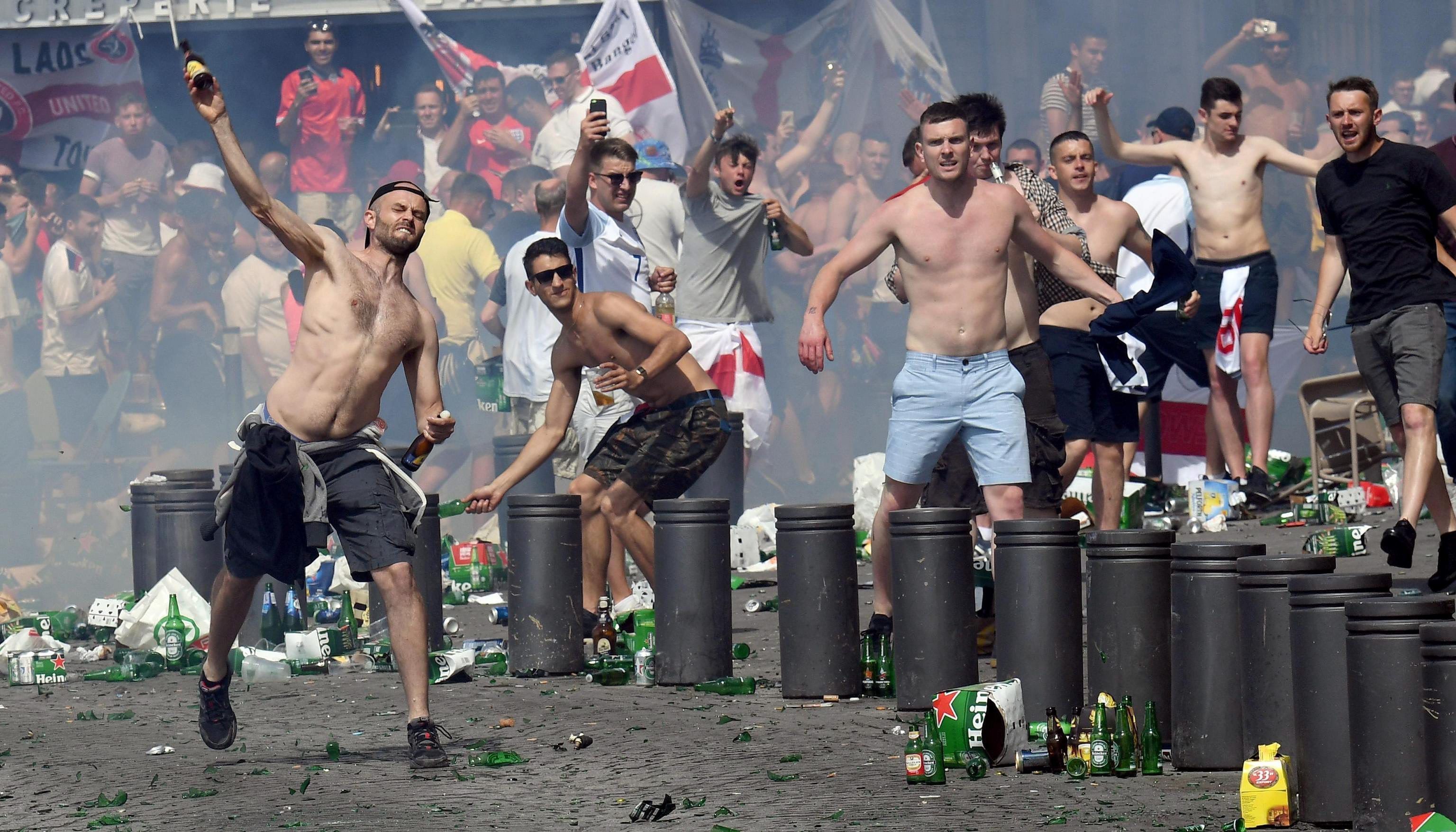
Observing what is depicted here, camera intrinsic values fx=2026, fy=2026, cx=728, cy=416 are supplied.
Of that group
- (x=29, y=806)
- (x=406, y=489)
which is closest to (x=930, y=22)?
(x=406, y=489)

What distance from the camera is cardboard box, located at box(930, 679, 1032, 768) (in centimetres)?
596

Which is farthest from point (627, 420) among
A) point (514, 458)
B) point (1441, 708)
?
point (1441, 708)

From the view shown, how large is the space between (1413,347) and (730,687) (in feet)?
10.0

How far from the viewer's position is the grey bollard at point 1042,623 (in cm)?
650

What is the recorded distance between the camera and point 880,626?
7.97 meters

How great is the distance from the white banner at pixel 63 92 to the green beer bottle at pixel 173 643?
7.70 m

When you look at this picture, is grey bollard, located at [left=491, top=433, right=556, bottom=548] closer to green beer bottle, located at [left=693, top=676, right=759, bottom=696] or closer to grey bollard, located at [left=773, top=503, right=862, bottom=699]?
green beer bottle, located at [left=693, top=676, right=759, bottom=696]

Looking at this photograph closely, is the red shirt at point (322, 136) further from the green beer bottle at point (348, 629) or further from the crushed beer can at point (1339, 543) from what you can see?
the crushed beer can at point (1339, 543)

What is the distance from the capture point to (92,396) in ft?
53.2

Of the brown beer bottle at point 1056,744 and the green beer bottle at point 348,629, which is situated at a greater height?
the green beer bottle at point 348,629

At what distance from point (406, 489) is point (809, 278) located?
9.15 meters

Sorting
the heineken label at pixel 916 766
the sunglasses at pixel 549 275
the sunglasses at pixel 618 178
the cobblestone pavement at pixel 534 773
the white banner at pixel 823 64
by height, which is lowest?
the cobblestone pavement at pixel 534 773

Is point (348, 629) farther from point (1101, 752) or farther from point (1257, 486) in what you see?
point (1257, 486)

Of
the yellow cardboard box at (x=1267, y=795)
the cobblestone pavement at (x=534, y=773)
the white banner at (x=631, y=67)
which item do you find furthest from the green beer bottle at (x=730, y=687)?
the white banner at (x=631, y=67)
